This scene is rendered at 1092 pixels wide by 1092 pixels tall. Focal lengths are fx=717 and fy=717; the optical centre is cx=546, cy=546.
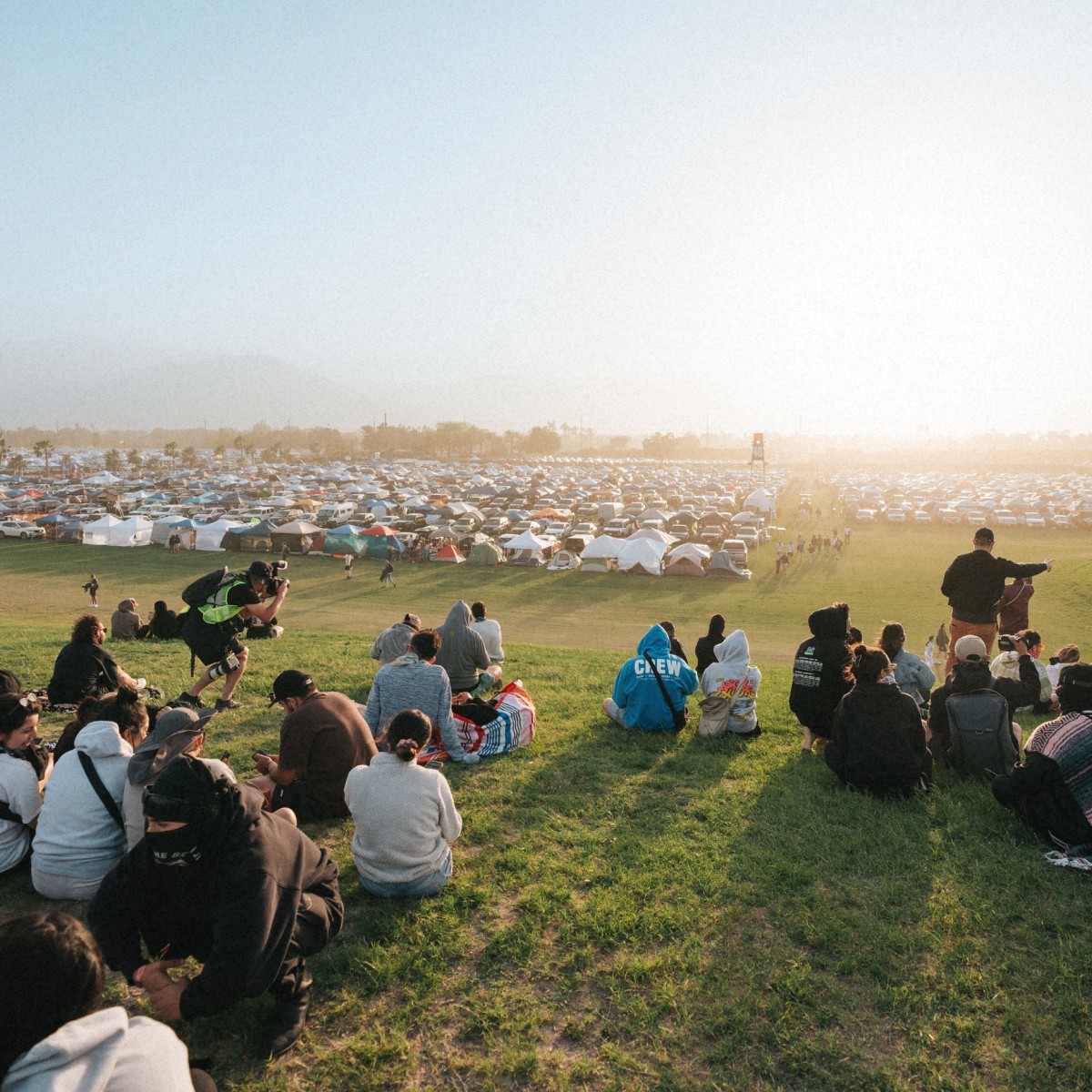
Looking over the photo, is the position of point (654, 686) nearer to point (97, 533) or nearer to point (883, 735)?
point (883, 735)

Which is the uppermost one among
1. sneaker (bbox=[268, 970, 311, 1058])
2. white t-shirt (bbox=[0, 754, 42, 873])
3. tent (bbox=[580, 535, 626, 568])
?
white t-shirt (bbox=[0, 754, 42, 873])

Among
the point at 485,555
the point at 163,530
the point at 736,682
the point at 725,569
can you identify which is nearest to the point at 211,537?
the point at 163,530

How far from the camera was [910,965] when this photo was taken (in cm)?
349

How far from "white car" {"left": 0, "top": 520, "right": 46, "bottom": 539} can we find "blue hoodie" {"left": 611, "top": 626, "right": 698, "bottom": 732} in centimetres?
4878

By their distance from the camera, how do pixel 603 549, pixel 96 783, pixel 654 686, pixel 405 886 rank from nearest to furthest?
pixel 96 783 < pixel 405 886 < pixel 654 686 < pixel 603 549

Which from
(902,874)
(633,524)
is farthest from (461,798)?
(633,524)

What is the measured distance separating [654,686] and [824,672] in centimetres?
152

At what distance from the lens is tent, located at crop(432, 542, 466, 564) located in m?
37.7

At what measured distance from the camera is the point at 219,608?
712 cm

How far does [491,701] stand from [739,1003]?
3.61 m

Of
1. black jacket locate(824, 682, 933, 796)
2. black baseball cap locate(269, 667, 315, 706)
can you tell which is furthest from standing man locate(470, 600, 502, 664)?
black jacket locate(824, 682, 933, 796)

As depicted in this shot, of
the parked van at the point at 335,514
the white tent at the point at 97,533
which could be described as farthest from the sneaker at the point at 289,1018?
the white tent at the point at 97,533

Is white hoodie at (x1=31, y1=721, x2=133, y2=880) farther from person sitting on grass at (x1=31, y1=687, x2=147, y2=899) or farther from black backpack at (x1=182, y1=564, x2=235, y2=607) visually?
black backpack at (x1=182, y1=564, x2=235, y2=607)

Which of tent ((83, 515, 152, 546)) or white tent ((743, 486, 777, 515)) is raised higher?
white tent ((743, 486, 777, 515))
